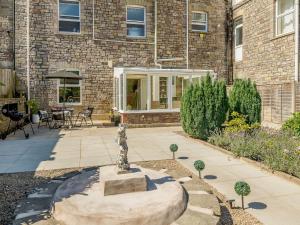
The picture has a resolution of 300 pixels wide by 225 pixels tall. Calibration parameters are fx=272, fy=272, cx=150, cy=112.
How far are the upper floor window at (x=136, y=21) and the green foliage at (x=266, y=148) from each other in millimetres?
8991

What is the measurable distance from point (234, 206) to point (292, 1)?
11104 millimetres

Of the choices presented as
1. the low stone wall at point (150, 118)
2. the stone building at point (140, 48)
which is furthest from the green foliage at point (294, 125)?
the low stone wall at point (150, 118)

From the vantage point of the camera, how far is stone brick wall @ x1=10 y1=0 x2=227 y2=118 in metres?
13.9

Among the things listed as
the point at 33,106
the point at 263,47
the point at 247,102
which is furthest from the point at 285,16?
the point at 33,106

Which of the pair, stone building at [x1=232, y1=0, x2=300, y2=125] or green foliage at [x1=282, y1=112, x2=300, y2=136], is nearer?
green foliage at [x1=282, y1=112, x2=300, y2=136]

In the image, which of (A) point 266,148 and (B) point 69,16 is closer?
(A) point 266,148

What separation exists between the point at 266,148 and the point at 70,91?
35.3 feet

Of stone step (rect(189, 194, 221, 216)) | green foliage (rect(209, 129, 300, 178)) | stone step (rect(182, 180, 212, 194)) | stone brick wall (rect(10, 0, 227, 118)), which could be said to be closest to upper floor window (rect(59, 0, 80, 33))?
stone brick wall (rect(10, 0, 227, 118))

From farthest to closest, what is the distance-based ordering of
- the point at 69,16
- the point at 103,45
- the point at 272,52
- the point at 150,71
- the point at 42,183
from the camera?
1. the point at 103,45
2. the point at 69,16
3. the point at 150,71
4. the point at 272,52
5. the point at 42,183

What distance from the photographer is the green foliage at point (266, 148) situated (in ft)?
18.2

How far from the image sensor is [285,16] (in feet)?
39.9

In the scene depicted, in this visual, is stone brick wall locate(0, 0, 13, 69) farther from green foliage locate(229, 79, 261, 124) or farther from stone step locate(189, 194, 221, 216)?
stone step locate(189, 194, 221, 216)

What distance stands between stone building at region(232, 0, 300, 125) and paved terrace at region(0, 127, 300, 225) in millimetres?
4730

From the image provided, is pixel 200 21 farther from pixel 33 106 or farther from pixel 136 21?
pixel 33 106
